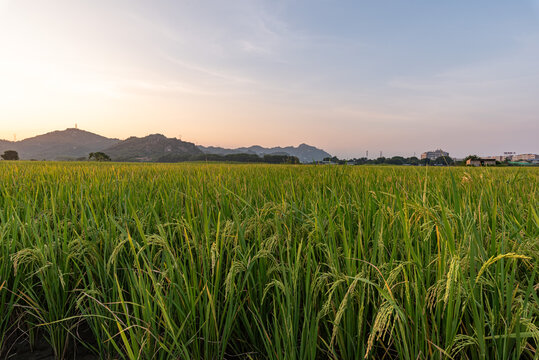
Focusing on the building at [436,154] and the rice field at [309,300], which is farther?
the building at [436,154]

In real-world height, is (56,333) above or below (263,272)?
below

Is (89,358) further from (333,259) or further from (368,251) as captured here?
(368,251)

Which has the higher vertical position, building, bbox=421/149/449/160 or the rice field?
building, bbox=421/149/449/160

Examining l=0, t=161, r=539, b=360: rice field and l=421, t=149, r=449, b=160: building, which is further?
l=421, t=149, r=449, b=160: building

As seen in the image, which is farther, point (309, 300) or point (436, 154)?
point (436, 154)

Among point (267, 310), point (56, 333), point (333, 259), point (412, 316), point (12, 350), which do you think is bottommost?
point (12, 350)

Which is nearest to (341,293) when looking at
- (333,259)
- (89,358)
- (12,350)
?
(333,259)

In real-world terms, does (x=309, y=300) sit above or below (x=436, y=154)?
below

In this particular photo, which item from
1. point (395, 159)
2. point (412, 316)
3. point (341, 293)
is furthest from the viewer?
point (395, 159)

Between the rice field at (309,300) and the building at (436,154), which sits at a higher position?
the building at (436,154)

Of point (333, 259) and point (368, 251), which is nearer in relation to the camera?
point (333, 259)

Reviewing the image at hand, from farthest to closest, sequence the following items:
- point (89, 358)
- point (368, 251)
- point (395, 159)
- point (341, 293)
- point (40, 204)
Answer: point (395, 159) < point (40, 204) < point (368, 251) < point (89, 358) < point (341, 293)

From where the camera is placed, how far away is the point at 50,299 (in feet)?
4.42

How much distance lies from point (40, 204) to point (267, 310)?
3.27m
